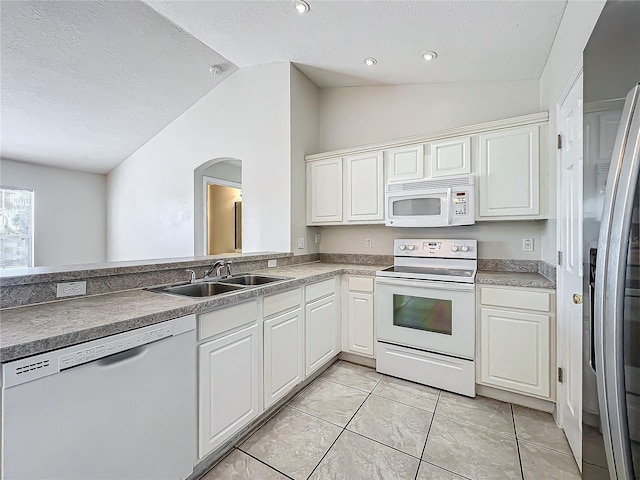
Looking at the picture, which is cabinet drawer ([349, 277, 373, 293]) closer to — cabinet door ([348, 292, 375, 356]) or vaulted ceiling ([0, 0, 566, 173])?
cabinet door ([348, 292, 375, 356])

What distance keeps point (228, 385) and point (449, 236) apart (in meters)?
2.33

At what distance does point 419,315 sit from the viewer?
2457mm

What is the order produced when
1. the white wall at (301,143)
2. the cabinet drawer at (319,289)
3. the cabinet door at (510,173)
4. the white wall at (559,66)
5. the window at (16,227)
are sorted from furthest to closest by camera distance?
the window at (16,227), the white wall at (301,143), the cabinet drawer at (319,289), the cabinet door at (510,173), the white wall at (559,66)

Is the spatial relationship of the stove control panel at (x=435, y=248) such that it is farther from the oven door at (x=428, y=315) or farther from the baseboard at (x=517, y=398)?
the baseboard at (x=517, y=398)

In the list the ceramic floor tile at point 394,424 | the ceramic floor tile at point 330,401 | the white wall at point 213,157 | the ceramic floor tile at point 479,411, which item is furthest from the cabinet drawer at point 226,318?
the ceramic floor tile at point 479,411

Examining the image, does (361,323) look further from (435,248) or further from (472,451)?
(472,451)

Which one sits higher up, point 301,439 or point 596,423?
point 596,423

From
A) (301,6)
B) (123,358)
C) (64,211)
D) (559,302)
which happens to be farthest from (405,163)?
(64,211)

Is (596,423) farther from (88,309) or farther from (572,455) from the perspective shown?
→ (88,309)

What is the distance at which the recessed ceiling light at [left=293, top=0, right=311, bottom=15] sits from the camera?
2074 mm

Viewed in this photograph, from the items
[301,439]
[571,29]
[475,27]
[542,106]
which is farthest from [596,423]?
[542,106]

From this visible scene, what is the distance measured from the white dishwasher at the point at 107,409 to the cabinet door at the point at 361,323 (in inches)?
64.9

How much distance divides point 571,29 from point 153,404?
9.62ft

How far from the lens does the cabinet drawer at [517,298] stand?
6.61 ft
